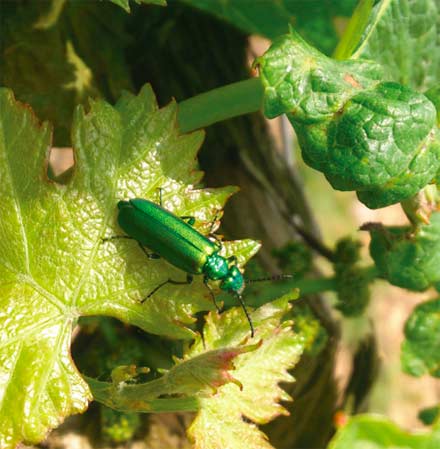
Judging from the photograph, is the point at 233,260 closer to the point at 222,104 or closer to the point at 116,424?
the point at 222,104

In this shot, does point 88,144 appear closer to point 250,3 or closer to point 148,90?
point 148,90

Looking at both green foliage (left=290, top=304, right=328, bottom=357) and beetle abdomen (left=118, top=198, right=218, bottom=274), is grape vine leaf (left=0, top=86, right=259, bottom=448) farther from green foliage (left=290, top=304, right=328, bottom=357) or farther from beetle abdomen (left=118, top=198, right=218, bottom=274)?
green foliage (left=290, top=304, right=328, bottom=357)

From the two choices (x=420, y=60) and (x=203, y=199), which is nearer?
(x=203, y=199)

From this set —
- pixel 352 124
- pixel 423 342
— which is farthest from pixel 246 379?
pixel 423 342

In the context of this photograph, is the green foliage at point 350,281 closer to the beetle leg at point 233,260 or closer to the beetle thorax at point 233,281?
the beetle thorax at point 233,281

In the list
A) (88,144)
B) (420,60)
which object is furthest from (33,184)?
(420,60)

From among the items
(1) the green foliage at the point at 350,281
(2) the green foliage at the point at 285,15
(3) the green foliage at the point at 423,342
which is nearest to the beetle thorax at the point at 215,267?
(1) the green foliage at the point at 350,281

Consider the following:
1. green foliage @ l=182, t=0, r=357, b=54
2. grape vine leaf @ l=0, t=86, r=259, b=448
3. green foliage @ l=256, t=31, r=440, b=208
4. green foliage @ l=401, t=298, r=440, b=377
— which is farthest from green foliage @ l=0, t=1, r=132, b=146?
green foliage @ l=401, t=298, r=440, b=377
